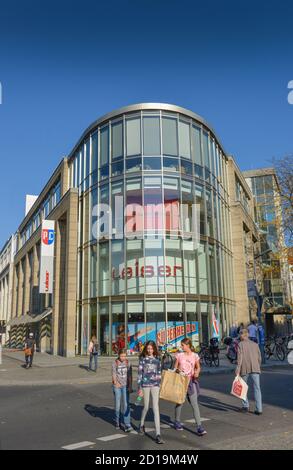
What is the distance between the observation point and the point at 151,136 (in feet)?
85.0

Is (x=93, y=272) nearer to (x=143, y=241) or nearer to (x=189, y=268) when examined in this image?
(x=143, y=241)

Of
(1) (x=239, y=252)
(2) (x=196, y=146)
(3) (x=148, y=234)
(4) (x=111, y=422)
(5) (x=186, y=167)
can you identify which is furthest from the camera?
(1) (x=239, y=252)

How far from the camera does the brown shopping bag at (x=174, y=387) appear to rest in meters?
7.02

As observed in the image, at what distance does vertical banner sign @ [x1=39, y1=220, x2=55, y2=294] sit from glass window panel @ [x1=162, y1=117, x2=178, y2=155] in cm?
1106

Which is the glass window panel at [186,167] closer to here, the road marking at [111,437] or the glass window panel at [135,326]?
the glass window panel at [135,326]

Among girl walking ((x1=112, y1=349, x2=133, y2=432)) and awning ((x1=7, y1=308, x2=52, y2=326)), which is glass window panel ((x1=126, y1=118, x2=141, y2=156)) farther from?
girl walking ((x1=112, y1=349, x2=133, y2=432))

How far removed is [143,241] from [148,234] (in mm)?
530

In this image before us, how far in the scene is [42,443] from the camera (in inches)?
248

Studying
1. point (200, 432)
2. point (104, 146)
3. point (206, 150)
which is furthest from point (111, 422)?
point (206, 150)

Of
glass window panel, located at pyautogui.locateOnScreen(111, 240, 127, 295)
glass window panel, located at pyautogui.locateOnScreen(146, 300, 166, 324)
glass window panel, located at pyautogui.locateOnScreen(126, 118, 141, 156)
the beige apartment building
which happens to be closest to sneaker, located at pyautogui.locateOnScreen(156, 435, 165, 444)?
glass window panel, located at pyautogui.locateOnScreen(146, 300, 166, 324)

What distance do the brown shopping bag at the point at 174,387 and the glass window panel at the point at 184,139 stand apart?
20.4 m

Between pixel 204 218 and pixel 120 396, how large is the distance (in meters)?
20.0

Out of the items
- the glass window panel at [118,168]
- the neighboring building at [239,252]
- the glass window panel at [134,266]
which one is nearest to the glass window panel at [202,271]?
the glass window panel at [134,266]

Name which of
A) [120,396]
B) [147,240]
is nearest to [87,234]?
[147,240]
